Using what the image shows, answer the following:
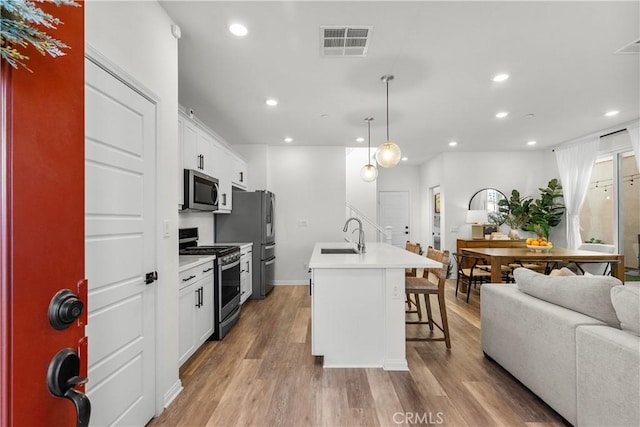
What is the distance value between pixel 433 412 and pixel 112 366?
1.90 metres

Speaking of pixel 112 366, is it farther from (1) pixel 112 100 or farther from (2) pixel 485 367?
(2) pixel 485 367

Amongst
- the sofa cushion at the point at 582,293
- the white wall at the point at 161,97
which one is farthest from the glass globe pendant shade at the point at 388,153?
the white wall at the point at 161,97

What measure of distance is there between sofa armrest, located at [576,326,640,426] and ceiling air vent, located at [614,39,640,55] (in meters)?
2.47

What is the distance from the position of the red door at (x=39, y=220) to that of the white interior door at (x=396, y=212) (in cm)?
→ 804

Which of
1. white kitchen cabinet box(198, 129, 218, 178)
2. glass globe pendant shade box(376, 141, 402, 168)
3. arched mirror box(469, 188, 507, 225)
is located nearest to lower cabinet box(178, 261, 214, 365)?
white kitchen cabinet box(198, 129, 218, 178)

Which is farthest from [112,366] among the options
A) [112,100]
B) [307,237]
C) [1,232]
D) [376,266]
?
[307,237]

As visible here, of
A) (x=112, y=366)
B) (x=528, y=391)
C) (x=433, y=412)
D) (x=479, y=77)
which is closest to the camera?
(x=112, y=366)

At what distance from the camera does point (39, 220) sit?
0.65 meters

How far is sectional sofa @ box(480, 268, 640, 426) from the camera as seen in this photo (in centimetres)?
141

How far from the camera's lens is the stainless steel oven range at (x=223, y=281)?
306 cm

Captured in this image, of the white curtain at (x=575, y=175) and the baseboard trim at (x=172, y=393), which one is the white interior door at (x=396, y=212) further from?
the baseboard trim at (x=172, y=393)

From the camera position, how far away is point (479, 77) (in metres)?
3.05

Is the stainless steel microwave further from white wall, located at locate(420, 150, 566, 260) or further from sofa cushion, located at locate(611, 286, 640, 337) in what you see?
white wall, located at locate(420, 150, 566, 260)

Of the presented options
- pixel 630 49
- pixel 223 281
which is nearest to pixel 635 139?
pixel 630 49
